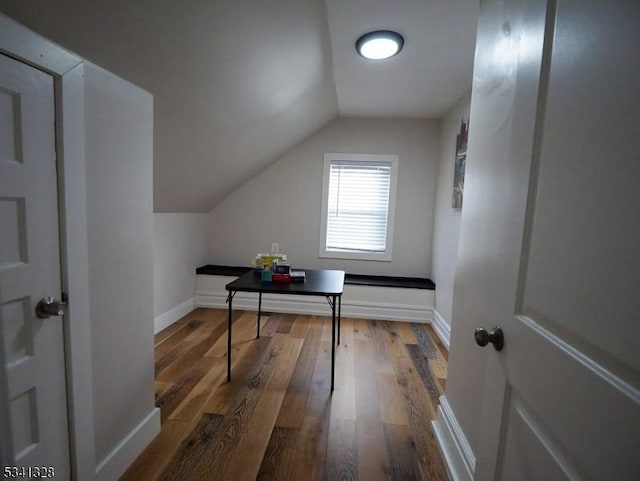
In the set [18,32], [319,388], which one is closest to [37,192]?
[18,32]

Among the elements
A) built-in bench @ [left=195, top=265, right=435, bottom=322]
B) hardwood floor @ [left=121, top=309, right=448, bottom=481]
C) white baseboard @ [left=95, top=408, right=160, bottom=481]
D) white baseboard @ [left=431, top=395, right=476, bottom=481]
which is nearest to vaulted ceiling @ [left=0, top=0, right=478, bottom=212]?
built-in bench @ [left=195, top=265, right=435, bottom=322]

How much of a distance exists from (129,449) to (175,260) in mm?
2064

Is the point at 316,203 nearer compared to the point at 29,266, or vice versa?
the point at 29,266

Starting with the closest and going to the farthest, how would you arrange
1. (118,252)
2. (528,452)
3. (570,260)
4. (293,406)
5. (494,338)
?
(570,260)
(528,452)
(494,338)
(118,252)
(293,406)

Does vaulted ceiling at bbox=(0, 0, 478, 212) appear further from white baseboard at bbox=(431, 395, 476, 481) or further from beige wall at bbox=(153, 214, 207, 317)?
white baseboard at bbox=(431, 395, 476, 481)

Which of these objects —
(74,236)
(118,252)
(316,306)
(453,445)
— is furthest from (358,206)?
(74,236)

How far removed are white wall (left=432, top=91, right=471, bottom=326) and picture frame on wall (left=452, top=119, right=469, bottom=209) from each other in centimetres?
7

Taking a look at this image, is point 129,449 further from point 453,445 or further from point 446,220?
point 446,220

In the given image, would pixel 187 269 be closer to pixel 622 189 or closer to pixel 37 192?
pixel 37 192

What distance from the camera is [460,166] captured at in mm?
2893

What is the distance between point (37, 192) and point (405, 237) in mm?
3479

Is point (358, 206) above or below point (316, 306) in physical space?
above

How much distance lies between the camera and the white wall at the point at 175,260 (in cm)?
299

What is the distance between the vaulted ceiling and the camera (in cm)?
121
